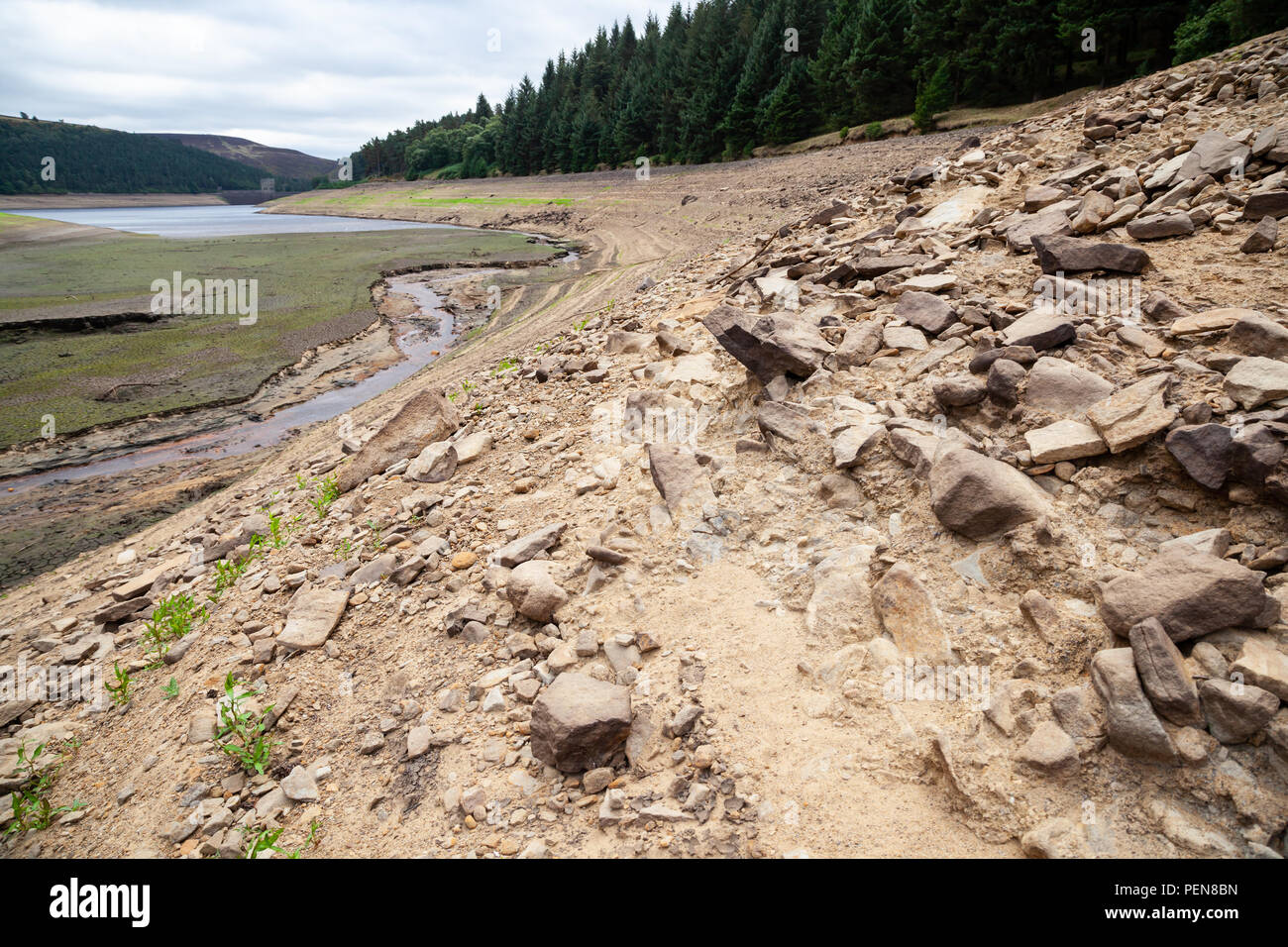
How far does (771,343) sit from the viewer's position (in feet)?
19.5

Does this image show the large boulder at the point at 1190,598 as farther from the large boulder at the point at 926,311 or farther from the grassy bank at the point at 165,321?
the grassy bank at the point at 165,321

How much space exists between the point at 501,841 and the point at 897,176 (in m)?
13.3

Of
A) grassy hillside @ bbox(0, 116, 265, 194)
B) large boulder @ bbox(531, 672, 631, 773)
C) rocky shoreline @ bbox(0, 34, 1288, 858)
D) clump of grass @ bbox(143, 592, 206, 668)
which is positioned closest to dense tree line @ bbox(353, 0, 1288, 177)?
rocky shoreline @ bbox(0, 34, 1288, 858)

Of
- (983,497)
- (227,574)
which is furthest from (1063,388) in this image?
(227,574)

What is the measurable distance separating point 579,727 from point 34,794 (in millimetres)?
4712

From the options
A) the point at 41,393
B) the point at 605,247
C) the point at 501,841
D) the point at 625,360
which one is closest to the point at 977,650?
the point at 501,841

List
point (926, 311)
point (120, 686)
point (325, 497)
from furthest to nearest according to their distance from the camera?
point (325, 497) → point (926, 311) → point (120, 686)

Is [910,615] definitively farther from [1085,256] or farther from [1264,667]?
[1085,256]

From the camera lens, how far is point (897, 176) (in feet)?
41.0

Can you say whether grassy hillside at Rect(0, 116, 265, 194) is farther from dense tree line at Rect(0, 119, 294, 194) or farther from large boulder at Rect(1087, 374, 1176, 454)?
large boulder at Rect(1087, 374, 1176, 454)

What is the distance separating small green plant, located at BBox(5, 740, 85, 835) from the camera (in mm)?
4617

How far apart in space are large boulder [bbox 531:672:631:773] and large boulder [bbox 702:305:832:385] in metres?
3.52

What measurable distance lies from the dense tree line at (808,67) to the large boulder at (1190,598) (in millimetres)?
27910

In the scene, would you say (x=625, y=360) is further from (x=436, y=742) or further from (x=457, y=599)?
(x=436, y=742)
